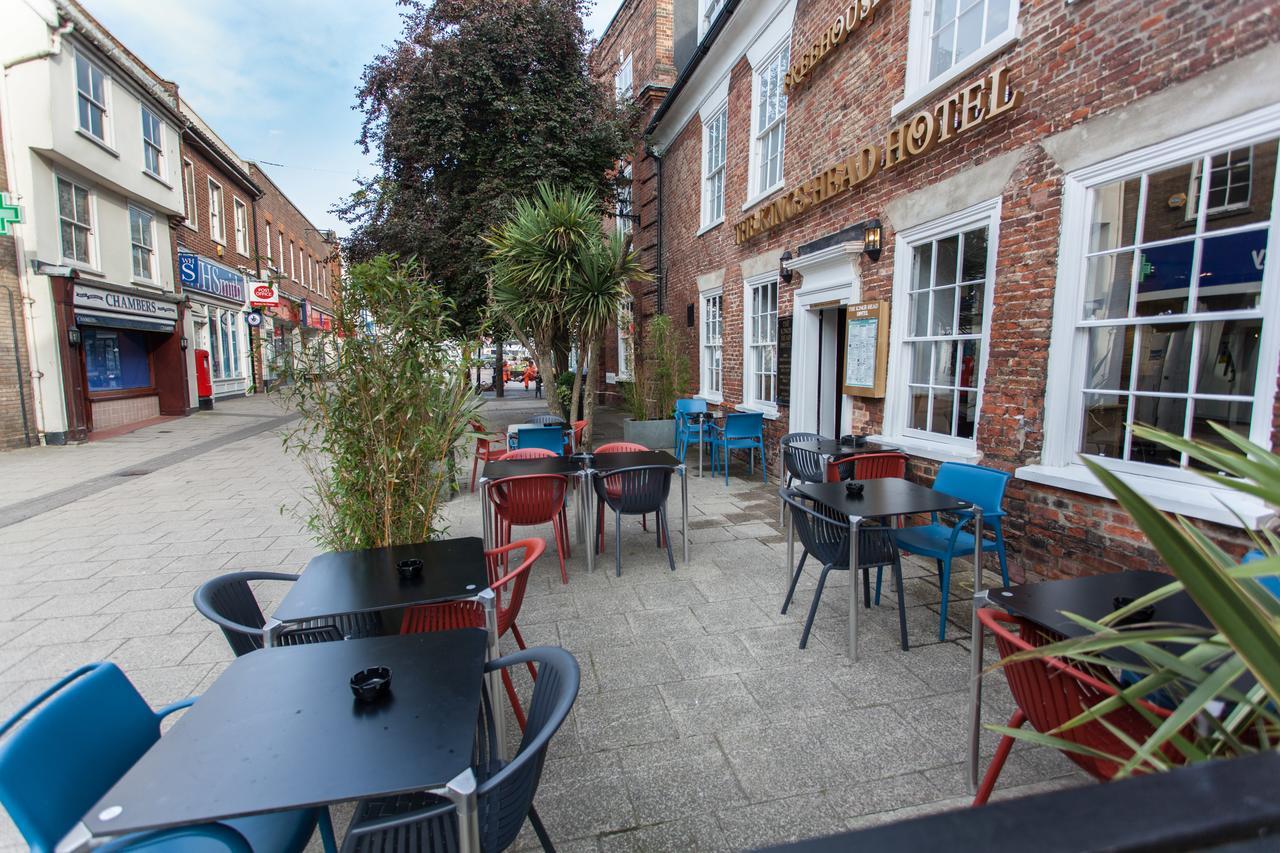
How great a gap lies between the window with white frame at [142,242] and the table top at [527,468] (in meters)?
12.4

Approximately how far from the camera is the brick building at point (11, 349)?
918 centimetres

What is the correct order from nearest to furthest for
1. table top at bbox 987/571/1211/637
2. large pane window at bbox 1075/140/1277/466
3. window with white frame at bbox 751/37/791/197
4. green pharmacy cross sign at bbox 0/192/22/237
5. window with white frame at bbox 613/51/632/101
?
table top at bbox 987/571/1211/637 → large pane window at bbox 1075/140/1277/466 → window with white frame at bbox 751/37/791/197 → green pharmacy cross sign at bbox 0/192/22/237 → window with white frame at bbox 613/51/632/101

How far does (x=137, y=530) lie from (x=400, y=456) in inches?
165

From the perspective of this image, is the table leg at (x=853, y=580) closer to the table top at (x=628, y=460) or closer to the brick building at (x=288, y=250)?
the table top at (x=628, y=460)

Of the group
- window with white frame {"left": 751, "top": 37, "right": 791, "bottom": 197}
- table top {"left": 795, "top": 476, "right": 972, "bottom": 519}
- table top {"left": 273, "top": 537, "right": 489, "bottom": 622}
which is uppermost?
window with white frame {"left": 751, "top": 37, "right": 791, "bottom": 197}

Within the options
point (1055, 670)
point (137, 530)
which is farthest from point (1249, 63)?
point (137, 530)

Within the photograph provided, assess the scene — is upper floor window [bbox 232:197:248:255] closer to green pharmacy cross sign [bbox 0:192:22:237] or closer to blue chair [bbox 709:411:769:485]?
green pharmacy cross sign [bbox 0:192:22:237]

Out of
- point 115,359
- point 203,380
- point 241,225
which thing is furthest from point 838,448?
point 241,225

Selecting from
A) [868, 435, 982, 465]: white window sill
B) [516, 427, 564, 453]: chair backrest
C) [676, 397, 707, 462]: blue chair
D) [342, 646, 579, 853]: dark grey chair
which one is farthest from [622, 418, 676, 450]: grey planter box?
[342, 646, 579, 853]: dark grey chair

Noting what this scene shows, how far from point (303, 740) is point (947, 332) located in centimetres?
505

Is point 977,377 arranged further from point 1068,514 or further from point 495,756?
point 495,756

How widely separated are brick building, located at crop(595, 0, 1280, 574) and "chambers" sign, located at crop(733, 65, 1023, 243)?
0.7 inches

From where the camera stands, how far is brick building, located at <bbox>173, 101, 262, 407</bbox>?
1461 centimetres

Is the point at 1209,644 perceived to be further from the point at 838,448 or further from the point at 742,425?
the point at 742,425
